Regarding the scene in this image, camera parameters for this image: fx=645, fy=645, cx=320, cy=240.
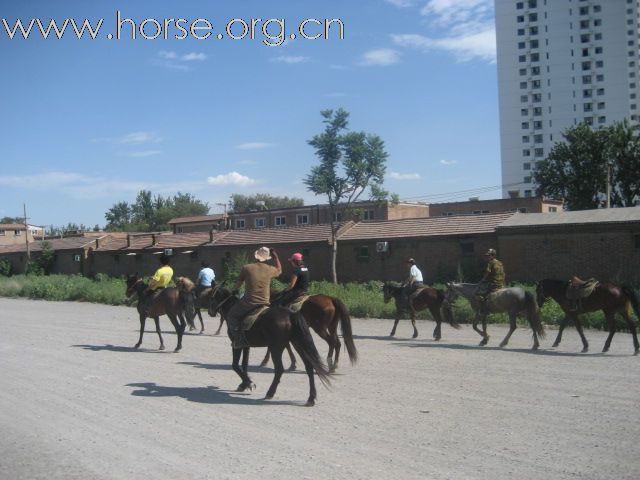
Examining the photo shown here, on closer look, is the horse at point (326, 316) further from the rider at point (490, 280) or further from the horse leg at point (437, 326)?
the horse leg at point (437, 326)

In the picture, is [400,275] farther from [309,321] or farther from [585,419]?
[585,419]

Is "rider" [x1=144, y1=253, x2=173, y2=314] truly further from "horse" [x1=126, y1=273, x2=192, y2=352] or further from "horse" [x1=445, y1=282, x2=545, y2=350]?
"horse" [x1=445, y1=282, x2=545, y2=350]

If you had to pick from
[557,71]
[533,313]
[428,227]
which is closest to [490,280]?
[533,313]

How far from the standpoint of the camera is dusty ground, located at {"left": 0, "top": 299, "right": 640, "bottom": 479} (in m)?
6.50

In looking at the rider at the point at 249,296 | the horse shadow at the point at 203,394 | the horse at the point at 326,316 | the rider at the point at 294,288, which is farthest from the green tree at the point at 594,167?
the horse shadow at the point at 203,394

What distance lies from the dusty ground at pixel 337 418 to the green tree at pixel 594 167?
4765 cm

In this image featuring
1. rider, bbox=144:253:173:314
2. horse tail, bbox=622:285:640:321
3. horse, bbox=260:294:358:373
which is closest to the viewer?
horse, bbox=260:294:358:373

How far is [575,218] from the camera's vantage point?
30.5m

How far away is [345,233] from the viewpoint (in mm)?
39344

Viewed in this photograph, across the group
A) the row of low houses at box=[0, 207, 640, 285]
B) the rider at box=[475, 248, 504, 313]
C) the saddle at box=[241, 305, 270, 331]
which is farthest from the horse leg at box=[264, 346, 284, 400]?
the row of low houses at box=[0, 207, 640, 285]

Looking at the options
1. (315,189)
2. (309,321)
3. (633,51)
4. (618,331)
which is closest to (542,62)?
(633,51)

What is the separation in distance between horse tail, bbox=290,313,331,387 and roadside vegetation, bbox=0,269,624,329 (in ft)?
28.3

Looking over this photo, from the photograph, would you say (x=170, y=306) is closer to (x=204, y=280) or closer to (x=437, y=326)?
(x=204, y=280)

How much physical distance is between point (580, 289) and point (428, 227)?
21.3 meters
